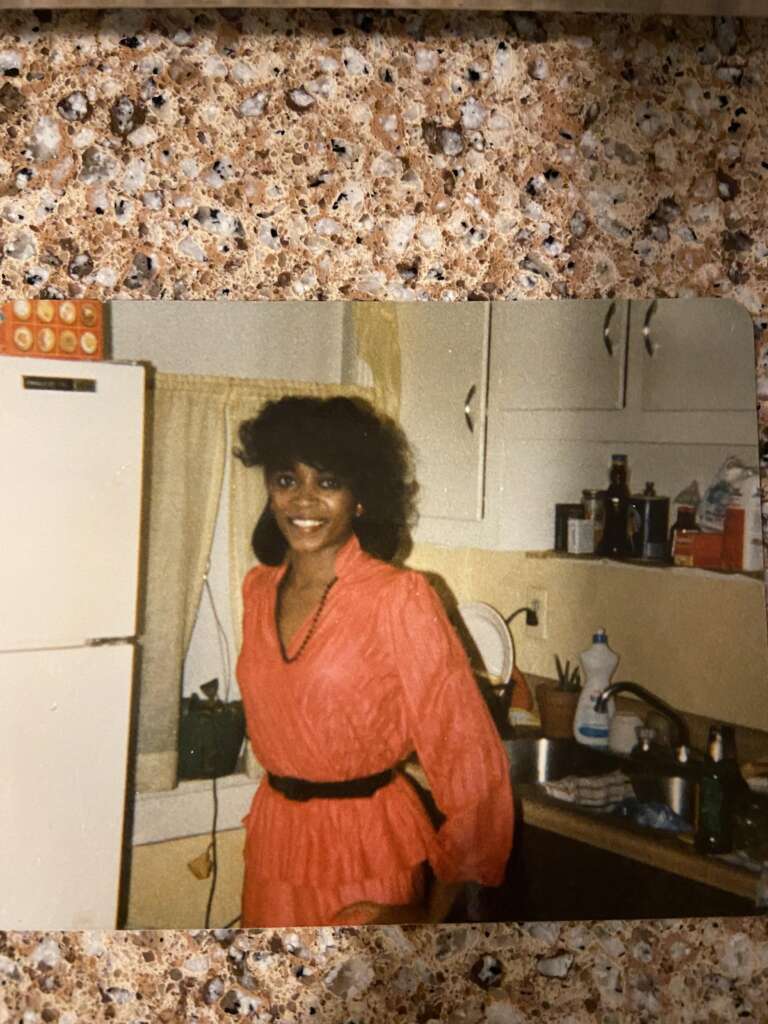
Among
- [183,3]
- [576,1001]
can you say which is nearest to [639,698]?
[576,1001]

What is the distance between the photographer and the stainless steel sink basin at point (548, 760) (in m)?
1.16

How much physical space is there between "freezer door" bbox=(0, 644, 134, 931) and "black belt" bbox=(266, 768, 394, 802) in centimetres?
23

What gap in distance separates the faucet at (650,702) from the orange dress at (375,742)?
16 centimetres

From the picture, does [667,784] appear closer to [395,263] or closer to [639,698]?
[639,698]

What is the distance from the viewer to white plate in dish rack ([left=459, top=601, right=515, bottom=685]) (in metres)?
1.16

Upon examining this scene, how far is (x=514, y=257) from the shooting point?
1224 mm

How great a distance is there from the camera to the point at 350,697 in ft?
3.81

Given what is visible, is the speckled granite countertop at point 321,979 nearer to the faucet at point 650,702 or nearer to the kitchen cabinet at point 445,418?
the faucet at point 650,702

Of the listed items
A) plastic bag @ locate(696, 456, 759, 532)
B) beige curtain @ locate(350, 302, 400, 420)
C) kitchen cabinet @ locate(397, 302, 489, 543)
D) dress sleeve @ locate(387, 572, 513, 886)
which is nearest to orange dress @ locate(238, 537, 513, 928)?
dress sleeve @ locate(387, 572, 513, 886)

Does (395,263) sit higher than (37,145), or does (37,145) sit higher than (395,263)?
(37,145)

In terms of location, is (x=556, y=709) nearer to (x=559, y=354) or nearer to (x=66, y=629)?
(x=559, y=354)

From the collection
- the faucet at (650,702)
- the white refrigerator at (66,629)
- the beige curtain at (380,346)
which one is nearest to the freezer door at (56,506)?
the white refrigerator at (66,629)

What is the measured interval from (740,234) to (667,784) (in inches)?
31.3

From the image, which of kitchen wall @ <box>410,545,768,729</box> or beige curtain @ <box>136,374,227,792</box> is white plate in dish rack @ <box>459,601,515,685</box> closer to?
kitchen wall @ <box>410,545,768,729</box>
